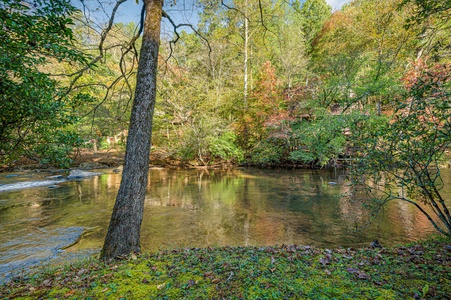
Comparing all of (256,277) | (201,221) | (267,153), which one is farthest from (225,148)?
(256,277)

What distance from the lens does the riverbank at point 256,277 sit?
244cm

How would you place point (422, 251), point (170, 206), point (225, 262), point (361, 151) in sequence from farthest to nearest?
point (170, 206) → point (361, 151) → point (422, 251) → point (225, 262)

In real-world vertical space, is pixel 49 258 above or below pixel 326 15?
below

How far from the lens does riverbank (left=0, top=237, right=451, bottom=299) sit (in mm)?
2443

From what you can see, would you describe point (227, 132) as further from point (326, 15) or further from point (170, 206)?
point (326, 15)

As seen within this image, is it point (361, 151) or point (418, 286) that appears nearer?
point (418, 286)

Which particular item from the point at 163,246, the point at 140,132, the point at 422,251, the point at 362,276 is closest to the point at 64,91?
the point at 140,132

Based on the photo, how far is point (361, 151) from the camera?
451 cm

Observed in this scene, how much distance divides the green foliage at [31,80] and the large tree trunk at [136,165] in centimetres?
98

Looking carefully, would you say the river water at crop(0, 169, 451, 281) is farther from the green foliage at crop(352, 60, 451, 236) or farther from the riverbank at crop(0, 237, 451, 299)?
the riverbank at crop(0, 237, 451, 299)

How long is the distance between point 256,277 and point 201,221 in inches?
178

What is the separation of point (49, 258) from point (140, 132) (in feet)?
11.7

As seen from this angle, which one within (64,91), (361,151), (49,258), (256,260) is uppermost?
(64,91)

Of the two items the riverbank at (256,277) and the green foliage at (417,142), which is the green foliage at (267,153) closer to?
the green foliage at (417,142)
